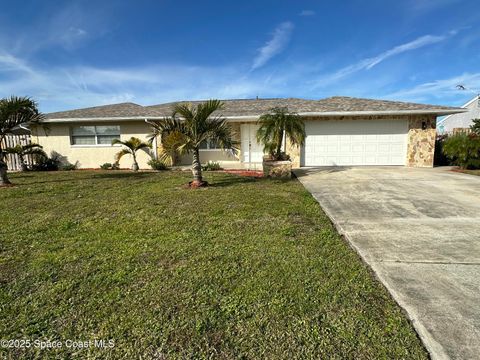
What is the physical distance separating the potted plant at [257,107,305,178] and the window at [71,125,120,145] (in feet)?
27.4

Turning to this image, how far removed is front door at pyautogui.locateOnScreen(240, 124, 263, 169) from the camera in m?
14.6

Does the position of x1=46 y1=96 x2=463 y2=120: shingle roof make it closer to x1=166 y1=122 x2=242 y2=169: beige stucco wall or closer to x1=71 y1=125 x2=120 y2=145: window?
x1=71 y1=125 x2=120 y2=145: window

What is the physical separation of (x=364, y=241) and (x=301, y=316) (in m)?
2.09

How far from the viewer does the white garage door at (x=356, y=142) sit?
1297 centimetres

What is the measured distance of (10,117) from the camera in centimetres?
873

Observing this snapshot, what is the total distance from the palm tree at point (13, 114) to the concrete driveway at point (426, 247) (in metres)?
9.63

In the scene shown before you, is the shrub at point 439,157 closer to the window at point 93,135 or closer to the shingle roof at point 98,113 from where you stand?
the shingle roof at point 98,113

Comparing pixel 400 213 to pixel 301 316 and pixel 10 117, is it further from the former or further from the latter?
pixel 10 117

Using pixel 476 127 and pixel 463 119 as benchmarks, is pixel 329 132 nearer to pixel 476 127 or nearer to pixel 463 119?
pixel 476 127

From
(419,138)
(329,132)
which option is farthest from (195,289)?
(419,138)

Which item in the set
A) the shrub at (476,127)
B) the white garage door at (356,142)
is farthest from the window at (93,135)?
the shrub at (476,127)

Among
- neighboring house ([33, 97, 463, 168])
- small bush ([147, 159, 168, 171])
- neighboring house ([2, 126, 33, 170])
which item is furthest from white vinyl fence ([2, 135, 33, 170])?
small bush ([147, 159, 168, 171])

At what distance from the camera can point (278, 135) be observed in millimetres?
9984

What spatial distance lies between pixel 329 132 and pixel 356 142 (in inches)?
55.5
